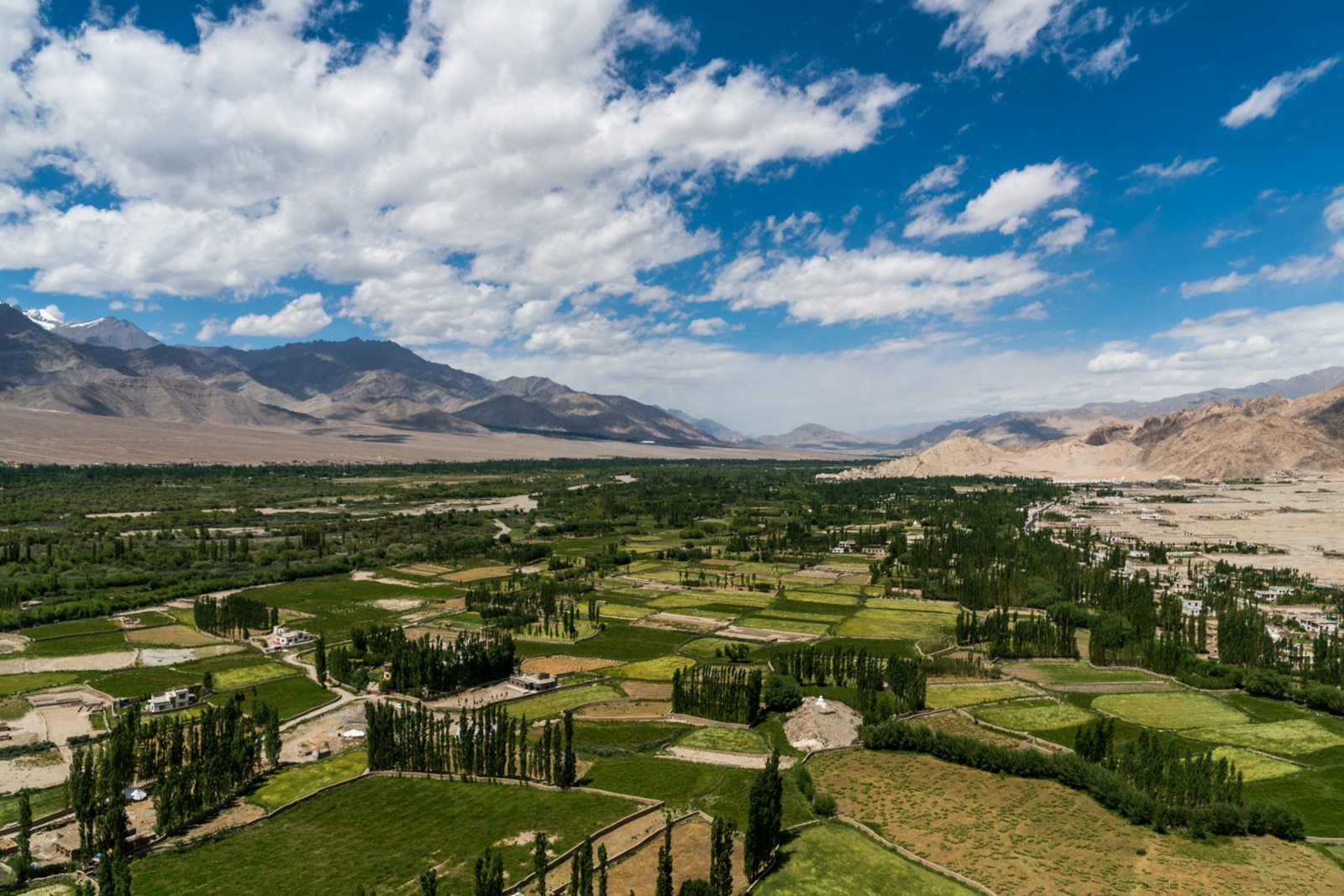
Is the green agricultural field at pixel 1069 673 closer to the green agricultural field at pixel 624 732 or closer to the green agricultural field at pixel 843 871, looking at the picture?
the green agricultural field at pixel 624 732

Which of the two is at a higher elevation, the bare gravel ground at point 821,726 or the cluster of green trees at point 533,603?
the cluster of green trees at point 533,603

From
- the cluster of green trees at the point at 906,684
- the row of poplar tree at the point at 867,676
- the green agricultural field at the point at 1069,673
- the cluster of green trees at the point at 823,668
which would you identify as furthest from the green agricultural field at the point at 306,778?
the green agricultural field at the point at 1069,673

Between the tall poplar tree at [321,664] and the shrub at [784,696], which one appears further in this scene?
the tall poplar tree at [321,664]

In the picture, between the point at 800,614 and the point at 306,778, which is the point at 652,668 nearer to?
the point at 800,614

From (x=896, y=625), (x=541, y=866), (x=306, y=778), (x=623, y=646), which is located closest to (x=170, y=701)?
(x=306, y=778)

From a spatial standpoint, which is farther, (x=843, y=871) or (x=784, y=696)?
(x=784, y=696)

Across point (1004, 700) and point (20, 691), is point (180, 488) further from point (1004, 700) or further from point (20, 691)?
point (1004, 700)
